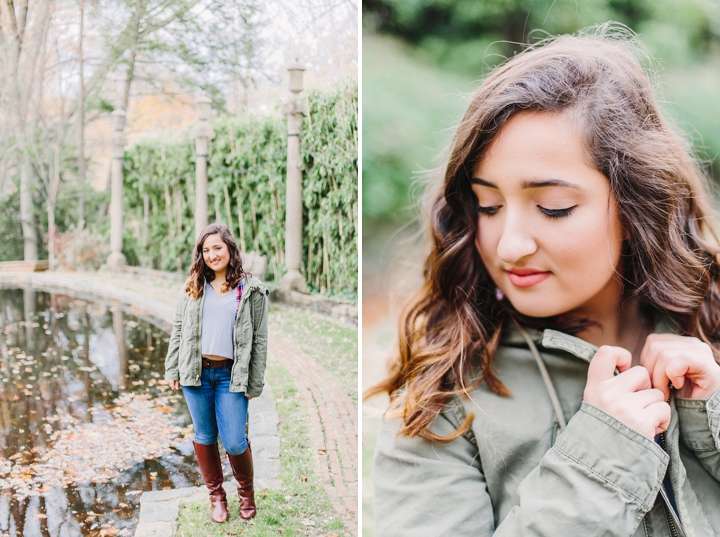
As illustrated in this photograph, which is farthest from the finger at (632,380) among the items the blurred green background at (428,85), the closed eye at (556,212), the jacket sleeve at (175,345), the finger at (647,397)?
the jacket sleeve at (175,345)

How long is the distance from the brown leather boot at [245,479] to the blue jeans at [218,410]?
0.08 ft

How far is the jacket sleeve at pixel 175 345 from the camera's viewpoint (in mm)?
1774

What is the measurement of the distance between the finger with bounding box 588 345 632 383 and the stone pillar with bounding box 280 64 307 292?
0.99 meters

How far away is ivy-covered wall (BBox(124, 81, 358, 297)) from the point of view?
1927 millimetres

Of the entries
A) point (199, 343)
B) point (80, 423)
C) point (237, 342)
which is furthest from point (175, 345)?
point (80, 423)

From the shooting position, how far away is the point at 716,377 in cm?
135

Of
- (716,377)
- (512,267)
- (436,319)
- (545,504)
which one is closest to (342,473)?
(436,319)

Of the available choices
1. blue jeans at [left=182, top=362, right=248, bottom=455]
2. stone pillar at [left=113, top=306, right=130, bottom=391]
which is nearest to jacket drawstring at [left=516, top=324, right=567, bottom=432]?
blue jeans at [left=182, top=362, right=248, bottom=455]

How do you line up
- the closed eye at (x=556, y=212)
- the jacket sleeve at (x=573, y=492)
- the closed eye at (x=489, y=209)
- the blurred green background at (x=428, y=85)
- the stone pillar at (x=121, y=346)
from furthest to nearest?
the stone pillar at (x=121, y=346)
the blurred green background at (x=428, y=85)
the closed eye at (x=489, y=209)
the closed eye at (x=556, y=212)
the jacket sleeve at (x=573, y=492)

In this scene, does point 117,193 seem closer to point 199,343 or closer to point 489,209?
point 199,343

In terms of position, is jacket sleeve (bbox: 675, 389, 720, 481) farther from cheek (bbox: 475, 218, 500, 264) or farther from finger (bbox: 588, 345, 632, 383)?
cheek (bbox: 475, 218, 500, 264)

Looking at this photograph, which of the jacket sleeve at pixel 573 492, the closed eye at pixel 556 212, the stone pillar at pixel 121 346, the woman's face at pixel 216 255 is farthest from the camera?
the stone pillar at pixel 121 346

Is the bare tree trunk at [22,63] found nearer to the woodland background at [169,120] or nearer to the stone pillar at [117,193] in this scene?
the woodland background at [169,120]

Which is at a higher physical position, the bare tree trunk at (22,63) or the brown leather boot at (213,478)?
the bare tree trunk at (22,63)
